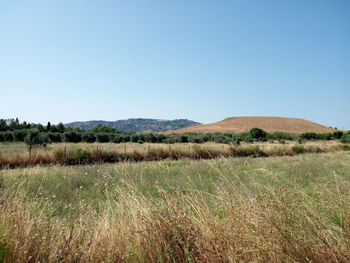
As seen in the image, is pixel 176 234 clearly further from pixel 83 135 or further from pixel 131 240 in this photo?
pixel 83 135

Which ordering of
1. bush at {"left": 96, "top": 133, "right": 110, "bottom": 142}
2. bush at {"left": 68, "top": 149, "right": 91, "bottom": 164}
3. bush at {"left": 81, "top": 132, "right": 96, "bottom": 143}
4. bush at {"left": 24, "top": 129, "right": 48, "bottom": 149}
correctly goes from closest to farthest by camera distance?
bush at {"left": 68, "top": 149, "right": 91, "bottom": 164}, bush at {"left": 24, "top": 129, "right": 48, "bottom": 149}, bush at {"left": 81, "top": 132, "right": 96, "bottom": 143}, bush at {"left": 96, "top": 133, "right": 110, "bottom": 142}

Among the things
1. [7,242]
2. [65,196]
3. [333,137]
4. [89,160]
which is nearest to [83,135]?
[89,160]

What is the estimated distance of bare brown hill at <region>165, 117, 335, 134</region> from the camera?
93.6 metres

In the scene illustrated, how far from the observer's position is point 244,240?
2.96 metres

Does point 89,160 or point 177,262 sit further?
point 89,160

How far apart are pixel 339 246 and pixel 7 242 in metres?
3.66

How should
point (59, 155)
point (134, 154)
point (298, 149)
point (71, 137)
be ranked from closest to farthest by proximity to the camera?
point (59, 155) → point (134, 154) → point (298, 149) → point (71, 137)

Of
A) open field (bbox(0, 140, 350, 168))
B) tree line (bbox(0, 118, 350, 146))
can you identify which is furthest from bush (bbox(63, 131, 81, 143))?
open field (bbox(0, 140, 350, 168))

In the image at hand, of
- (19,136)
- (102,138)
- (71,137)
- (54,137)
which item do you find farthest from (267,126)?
(19,136)

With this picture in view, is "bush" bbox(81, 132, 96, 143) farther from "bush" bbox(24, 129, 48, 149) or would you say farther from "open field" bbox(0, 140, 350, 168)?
"open field" bbox(0, 140, 350, 168)

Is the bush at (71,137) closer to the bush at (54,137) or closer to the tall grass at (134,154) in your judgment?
the bush at (54,137)

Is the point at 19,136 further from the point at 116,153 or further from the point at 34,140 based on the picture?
the point at 116,153

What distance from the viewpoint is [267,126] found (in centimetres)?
9812

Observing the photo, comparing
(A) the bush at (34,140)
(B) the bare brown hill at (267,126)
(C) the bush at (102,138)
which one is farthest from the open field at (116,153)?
(B) the bare brown hill at (267,126)
